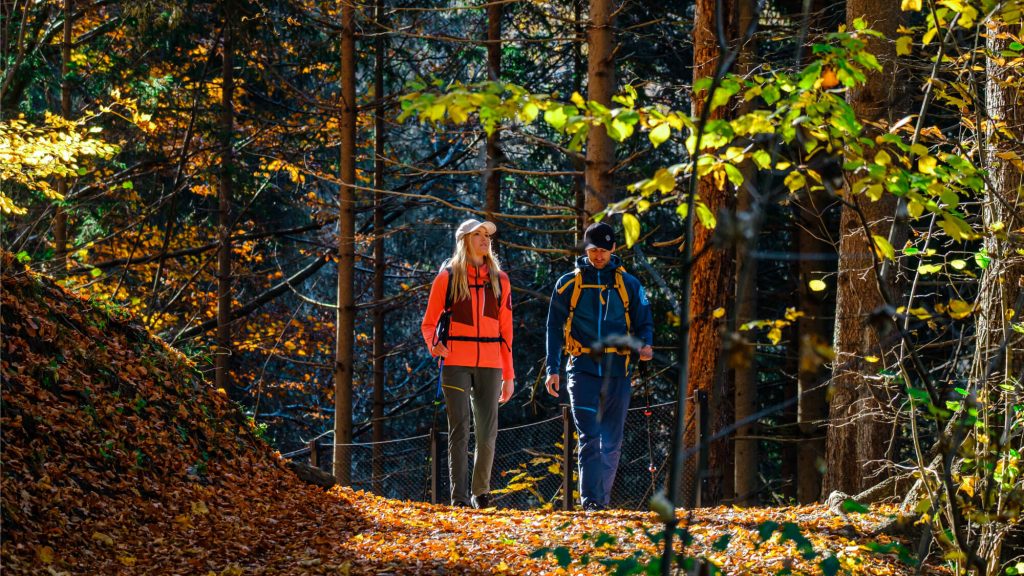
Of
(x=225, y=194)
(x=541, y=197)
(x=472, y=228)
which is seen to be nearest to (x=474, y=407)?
(x=472, y=228)

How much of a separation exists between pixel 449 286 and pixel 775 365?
10.2 meters

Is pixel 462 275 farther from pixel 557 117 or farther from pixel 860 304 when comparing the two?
pixel 557 117

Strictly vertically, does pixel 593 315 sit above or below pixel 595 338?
above

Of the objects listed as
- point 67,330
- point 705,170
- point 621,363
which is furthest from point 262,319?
point 705,170

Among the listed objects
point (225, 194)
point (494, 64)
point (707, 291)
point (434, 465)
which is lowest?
point (434, 465)

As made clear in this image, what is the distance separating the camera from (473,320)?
24.3ft

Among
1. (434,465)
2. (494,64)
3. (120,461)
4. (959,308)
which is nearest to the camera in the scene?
(959,308)

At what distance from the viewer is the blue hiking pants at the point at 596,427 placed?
7062 mm

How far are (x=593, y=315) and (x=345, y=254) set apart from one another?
7234 mm

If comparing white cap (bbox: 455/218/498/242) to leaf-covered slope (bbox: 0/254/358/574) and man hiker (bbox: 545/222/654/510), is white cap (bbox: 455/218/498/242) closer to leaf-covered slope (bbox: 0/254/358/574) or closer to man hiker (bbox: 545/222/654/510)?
man hiker (bbox: 545/222/654/510)

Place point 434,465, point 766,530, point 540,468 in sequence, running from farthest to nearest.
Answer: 1. point 540,468
2. point 434,465
3. point 766,530

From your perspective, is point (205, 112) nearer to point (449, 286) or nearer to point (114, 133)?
point (114, 133)

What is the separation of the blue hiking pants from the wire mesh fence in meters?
2.13

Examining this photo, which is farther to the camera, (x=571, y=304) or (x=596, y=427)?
(x=571, y=304)
